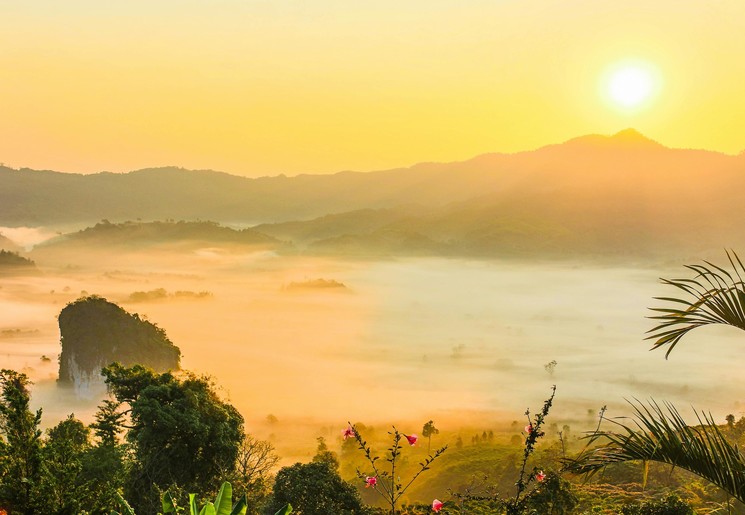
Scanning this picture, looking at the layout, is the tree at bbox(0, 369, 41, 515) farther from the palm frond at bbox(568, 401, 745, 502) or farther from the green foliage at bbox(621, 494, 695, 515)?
the green foliage at bbox(621, 494, 695, 515)

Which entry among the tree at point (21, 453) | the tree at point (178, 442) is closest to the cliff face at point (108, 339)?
the tree at point (178, 442)

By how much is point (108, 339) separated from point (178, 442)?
137935 millimetres

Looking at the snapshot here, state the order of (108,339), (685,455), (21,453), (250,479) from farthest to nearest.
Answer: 1. (108,339)
2. (250,479)
3. (21,453)
4. (685,455)

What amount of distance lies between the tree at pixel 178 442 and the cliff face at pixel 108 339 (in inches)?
4728

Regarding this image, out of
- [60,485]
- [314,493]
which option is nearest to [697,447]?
[60,485]

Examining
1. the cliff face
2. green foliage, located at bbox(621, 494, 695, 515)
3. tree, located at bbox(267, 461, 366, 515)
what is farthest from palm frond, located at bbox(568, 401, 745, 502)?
the cliff face

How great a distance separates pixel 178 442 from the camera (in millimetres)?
39000

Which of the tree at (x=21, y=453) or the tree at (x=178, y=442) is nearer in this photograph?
the tree at (x=21, y=453)

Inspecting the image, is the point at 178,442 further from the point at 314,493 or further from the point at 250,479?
the point at 250,479

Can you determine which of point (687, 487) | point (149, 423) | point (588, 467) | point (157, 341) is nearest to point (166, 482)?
point (149, 423)

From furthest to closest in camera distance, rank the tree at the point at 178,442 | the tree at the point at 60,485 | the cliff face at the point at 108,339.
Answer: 1. the cliff face at the point at 108,339
2. the tree at the point at 178,442
3. the tree at the point at 60,485

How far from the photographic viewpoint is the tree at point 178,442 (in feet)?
125

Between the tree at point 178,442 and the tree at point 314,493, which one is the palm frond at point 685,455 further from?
the tree at point 178,442

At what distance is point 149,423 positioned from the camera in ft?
128
